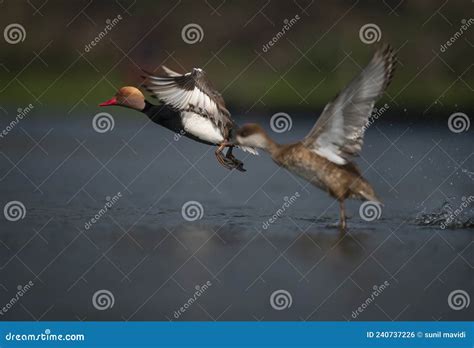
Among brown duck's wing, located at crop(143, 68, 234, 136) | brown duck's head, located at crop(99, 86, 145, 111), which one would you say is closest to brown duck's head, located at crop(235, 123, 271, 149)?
brown duck's wing, located at crop(143, 68, 234, 136)

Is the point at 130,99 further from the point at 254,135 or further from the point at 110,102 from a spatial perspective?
the point at 254,135

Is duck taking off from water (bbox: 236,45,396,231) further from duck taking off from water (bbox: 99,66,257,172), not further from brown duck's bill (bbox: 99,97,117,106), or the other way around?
brown duck's bill (bbox: 99,97,117,106)

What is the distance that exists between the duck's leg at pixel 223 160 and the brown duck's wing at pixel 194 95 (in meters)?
0.11

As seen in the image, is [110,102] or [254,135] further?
[110,102]

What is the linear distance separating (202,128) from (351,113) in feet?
6.17

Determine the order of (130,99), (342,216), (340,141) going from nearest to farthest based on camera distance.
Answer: (340,141) < (342,216) < (130,99)

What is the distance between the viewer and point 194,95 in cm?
842

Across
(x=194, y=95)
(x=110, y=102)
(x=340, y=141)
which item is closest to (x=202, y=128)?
(x=194, y=95)

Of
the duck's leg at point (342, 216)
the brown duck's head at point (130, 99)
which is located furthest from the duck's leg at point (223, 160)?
the brown duck's head at point (130, 99)

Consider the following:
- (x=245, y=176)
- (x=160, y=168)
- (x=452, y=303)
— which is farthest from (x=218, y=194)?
(x=452, y=303)

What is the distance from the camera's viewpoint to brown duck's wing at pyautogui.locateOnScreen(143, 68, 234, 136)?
27.0 ft

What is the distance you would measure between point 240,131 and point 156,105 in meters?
1.87

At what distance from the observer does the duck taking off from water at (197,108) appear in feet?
27.0

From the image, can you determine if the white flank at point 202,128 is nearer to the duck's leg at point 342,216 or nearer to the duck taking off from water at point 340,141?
the duck taking off from water at point 340,141
